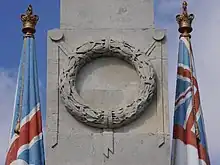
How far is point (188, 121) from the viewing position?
37.4ft

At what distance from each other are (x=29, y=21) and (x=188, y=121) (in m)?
3.24

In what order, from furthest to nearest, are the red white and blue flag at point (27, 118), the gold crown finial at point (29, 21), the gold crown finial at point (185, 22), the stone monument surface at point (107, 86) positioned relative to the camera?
the gold crown finial at point (185, 22), the gold crown finial at point (29, 21), the red white and blue flag at point (27, 118), the stone monument surface at point (107, 86)

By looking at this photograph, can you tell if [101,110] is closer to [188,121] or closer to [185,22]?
[188,121]

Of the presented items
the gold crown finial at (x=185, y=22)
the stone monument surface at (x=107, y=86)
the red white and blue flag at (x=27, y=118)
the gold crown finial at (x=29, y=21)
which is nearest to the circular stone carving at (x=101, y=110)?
the stone monument surface at (x=107, y=86)

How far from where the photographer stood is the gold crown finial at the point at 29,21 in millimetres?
12008

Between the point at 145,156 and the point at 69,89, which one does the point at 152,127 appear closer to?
the point at 145,156

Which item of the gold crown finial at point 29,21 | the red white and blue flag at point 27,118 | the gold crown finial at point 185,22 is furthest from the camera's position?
the gold crown finial at point 185,22

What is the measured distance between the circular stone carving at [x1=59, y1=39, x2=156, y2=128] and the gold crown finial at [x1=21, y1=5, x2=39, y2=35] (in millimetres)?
1086

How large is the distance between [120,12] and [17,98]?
2.29 metres

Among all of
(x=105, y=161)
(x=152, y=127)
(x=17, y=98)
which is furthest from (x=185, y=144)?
(x=17, y=98)

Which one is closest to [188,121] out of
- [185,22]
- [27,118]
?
[185,22]

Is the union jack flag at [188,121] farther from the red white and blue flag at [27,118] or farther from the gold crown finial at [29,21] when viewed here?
the gold crown finial at [29,21]

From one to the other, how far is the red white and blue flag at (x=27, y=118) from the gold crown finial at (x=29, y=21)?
0.37 ft

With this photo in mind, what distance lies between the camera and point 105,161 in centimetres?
1079
